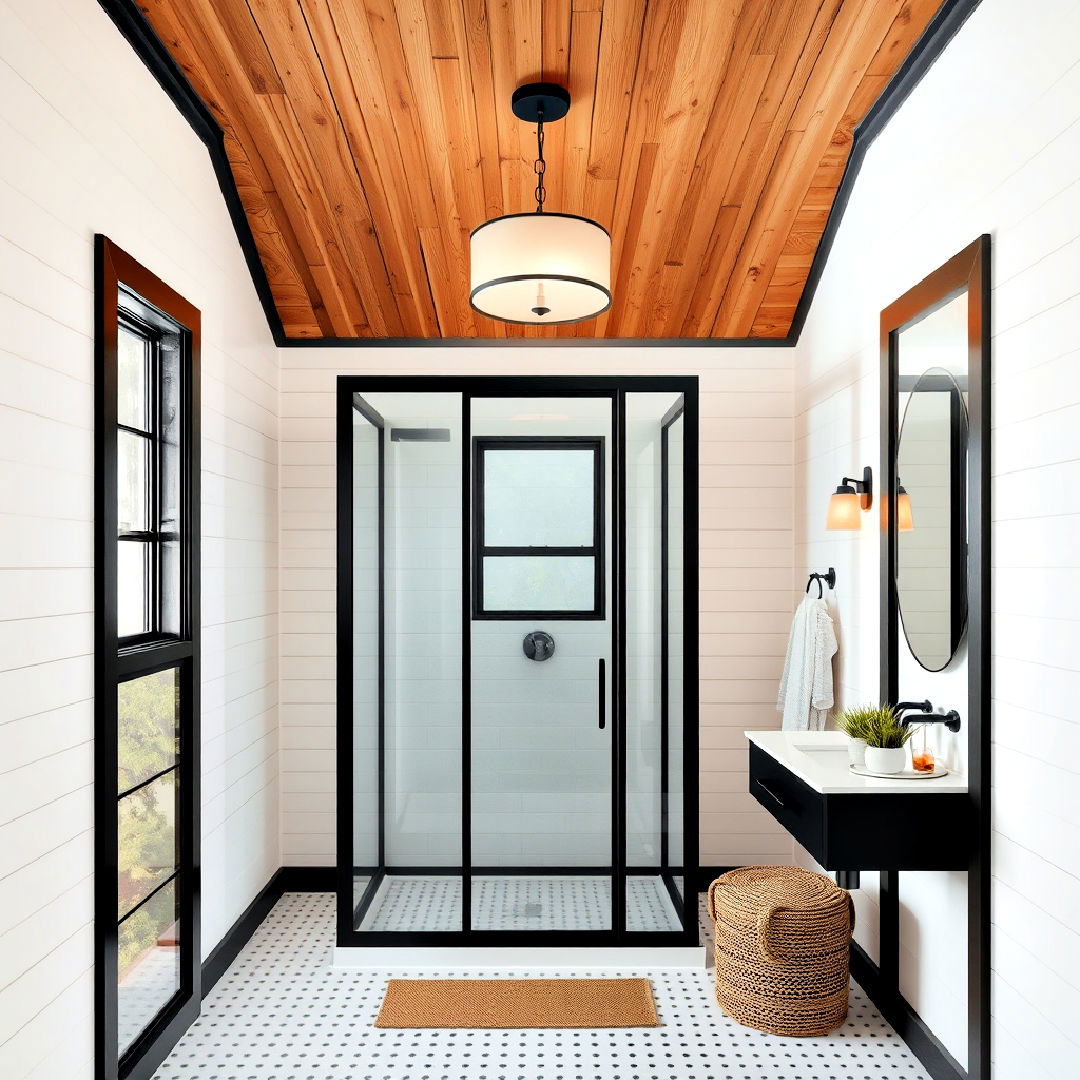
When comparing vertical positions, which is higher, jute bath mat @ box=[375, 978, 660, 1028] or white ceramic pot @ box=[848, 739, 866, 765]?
white ceramic pot @ box=[848, 739, 866, 765]

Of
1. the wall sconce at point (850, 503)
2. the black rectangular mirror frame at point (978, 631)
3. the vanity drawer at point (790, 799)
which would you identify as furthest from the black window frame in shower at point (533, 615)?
the black rectangular mirror frame at point (978, 631)

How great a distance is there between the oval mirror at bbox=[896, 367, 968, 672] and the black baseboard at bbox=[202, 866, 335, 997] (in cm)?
248

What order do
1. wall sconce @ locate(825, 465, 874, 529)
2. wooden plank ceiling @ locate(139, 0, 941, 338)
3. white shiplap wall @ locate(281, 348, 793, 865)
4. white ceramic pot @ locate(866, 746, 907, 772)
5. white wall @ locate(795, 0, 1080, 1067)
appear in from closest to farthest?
white wall @ locate(795, 0, 1080, 1067), white ceramic pot @ locate(866, 746, 907, 772), wooden plank ceiling @ locate(139, 0, 941, 338), wall sconce @ locate(825, 465, 874, 529), white shiplap wall @ locate(281, 348, 793, 865)

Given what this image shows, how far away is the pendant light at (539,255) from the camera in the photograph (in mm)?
2762

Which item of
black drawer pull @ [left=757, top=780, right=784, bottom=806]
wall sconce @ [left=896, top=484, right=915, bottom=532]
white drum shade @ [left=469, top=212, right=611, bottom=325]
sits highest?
white drum shade @ [left=469, top=212, right=611, bottom=325]

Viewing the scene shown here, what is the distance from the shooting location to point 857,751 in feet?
8.27

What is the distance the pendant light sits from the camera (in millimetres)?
2762

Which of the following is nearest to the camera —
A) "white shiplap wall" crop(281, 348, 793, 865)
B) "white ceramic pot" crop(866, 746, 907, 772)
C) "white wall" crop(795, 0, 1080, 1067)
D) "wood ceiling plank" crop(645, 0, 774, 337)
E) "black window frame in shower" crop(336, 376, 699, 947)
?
"white wall" crop(795, 0, 1080, 1067)

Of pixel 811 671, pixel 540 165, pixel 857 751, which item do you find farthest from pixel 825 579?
pixel 540 165

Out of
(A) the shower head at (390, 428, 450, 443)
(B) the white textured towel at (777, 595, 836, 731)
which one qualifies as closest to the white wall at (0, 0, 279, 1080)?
(A) the shower head at (390, 428, 450, 443)

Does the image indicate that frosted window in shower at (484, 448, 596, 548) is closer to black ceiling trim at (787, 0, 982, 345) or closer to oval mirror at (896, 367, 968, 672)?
oval mirror at (896, 367, 968, 672)

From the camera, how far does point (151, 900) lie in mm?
2619

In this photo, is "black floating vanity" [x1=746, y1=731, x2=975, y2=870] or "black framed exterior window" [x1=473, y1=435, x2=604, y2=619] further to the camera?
"black framed exterior window" [x1=473, y1=435, x2=604, y2=619]

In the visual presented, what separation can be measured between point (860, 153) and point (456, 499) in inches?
71.1
